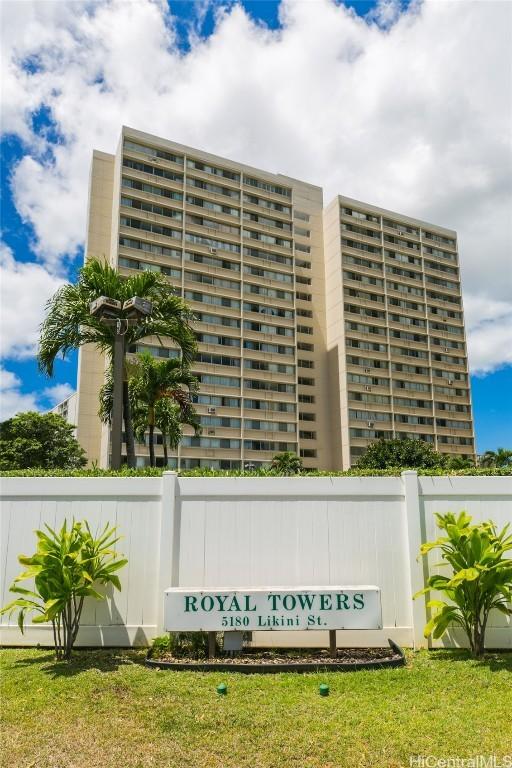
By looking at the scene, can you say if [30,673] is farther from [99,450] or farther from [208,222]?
[208,222]

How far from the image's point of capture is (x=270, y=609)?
24.5 feet

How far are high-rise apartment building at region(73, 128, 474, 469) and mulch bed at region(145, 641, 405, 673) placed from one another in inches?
1808

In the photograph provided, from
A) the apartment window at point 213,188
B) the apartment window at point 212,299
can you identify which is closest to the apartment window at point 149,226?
the apartment window at point 212,299

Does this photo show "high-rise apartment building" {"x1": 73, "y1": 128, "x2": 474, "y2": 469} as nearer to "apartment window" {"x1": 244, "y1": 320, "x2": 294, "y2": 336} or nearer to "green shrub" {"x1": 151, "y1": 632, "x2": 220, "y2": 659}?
"apartment window" {"x1": 244, "y1": 320, "x2": 294, "y2": 336}

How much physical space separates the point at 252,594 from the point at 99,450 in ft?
162

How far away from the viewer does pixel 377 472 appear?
357 inches

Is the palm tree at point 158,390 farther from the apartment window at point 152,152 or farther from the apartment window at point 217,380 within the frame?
the apartment window at point 152,152

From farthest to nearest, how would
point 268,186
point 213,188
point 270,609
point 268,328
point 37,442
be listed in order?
point 268,186 → point 213,188 → point 268,328 → point 37,442 → point 270,609

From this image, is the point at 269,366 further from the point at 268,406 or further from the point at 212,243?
the point at 212,243

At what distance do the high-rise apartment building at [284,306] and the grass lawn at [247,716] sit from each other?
153ft

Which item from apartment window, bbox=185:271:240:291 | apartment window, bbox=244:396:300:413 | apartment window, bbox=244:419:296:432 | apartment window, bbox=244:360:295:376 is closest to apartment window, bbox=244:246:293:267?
apartment window, bbox=185:271:240:291

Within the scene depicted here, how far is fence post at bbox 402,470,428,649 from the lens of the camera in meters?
8.14

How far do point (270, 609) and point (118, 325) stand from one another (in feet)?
22.7

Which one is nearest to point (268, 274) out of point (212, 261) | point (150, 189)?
point (212, 261)
